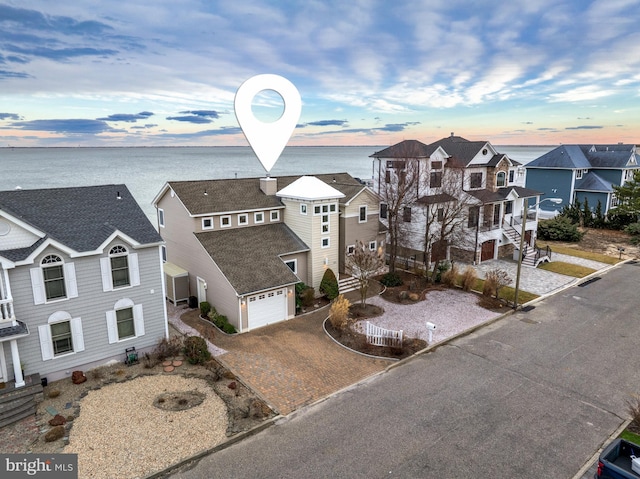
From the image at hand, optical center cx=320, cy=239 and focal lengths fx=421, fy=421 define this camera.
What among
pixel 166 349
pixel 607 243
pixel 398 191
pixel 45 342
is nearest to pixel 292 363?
pixel 166 349

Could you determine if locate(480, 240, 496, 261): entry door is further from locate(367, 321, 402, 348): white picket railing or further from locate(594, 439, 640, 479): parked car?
locate(594, 439, 640, 479): parked car

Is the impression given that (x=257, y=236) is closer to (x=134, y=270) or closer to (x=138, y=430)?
(x=134, y=270)

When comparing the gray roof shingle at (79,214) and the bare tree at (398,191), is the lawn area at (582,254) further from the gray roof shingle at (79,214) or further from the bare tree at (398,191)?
the gray roof shingle at (79,214)

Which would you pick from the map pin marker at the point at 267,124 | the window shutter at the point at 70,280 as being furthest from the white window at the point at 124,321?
the map pin marker at the point at 267,124

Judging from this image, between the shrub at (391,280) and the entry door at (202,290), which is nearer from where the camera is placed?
the entry door at (202,290)

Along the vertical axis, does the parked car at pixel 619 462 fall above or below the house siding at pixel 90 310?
below

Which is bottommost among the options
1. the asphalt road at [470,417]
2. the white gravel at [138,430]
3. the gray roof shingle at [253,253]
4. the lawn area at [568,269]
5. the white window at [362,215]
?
the asphalt road at [470,417]

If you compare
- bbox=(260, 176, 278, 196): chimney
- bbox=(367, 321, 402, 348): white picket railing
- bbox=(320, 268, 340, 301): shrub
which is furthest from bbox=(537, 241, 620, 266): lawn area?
bbox=(260, 176, 278, 196): chimney

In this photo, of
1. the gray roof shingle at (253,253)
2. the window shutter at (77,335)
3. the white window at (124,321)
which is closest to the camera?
the window shutter at (77,335)
